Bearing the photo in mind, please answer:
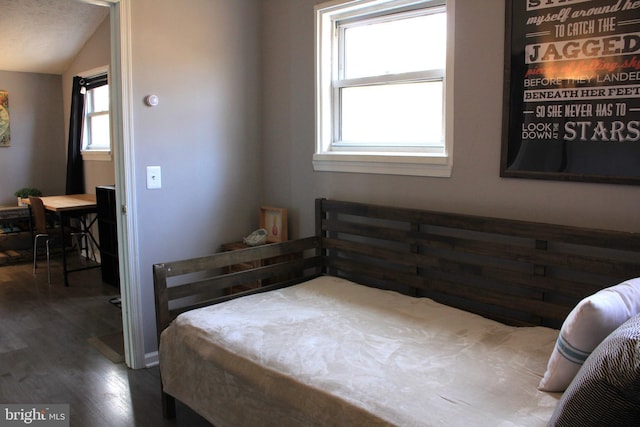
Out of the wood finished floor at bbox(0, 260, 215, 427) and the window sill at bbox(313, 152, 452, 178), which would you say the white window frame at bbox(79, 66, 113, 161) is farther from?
the window sill at bbox(313, 152, 452, 178)

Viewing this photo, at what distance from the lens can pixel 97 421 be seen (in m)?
2.47

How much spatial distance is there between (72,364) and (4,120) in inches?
Result: 167

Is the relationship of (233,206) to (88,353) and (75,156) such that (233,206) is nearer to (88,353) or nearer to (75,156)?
(88,353)

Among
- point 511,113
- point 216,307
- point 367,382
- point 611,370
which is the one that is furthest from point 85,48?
point 611,370

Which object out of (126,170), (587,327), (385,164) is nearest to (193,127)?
(126,170)

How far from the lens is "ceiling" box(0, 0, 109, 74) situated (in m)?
4.79

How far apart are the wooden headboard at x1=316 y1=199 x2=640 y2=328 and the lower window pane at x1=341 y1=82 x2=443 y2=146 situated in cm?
43

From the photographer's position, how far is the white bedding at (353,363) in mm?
1631

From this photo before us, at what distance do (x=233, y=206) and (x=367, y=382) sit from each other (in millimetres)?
2024

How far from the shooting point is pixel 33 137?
248 inches

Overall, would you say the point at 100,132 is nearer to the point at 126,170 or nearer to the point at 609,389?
the point at 126,170

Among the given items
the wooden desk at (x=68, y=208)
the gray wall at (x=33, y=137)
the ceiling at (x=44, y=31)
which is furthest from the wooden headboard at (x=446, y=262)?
the gray wall at (x=33, y=137)

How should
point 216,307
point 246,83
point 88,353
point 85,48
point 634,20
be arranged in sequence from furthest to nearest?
1. point 85,48
2. point 246,83
3. point 88,353
4. point 216,307
5. point 634,20

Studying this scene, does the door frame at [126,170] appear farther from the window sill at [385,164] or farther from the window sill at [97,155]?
the window sill at [97,155]
